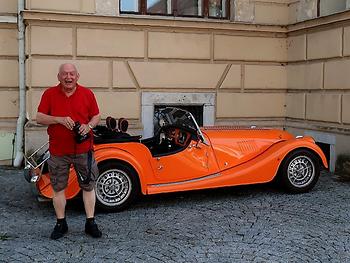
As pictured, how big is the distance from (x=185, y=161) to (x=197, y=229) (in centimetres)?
109

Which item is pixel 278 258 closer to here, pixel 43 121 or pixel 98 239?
pixel 98 239

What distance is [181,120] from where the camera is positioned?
251 inches

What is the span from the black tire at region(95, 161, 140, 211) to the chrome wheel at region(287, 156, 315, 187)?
2058 mm

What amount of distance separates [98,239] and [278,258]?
170 cm

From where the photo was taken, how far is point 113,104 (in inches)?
344

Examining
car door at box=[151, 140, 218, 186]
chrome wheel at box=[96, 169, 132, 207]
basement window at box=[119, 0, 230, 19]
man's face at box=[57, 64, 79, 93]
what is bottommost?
chrome wheel at box=[96, 169, 132, 207]

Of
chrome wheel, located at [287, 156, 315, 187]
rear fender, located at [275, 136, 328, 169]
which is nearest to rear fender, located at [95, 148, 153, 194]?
rear fender, located at [275, 136, 328, 169]

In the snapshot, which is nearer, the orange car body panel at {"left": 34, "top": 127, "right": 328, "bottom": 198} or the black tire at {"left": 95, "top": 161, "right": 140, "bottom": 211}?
the black tire at {"left": 95, "top": 161, "right": 140, "bottom": 211}

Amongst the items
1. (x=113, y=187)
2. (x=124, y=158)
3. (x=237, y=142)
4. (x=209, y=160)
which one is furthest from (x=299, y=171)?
(x=113, y=187)

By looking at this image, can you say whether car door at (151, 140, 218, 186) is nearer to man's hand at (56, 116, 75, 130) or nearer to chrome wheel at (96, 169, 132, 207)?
chrome wheel at (96, 169, 132, 207)

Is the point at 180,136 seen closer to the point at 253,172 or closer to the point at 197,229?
the point at 253,172

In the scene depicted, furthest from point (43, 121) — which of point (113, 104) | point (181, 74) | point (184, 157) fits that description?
point (181, 74)

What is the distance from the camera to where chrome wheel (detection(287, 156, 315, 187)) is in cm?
648

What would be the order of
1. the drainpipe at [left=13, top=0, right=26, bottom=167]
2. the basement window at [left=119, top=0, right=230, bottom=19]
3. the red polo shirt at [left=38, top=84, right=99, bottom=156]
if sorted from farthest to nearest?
the basement window at [left=119, top=0, right=230, bottom=19], the drainpipe at [left=13, top=0, right=26, bottom=167], the red polo shirt at [left=38, top=84, right=99, bottom=156]
